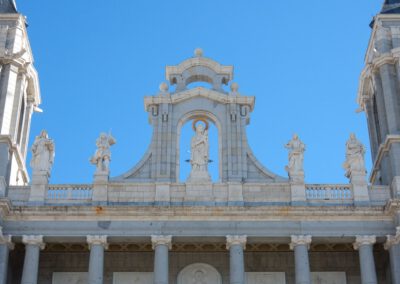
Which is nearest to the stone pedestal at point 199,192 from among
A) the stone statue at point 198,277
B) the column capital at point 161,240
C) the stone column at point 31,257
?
the column capital at point 161,240

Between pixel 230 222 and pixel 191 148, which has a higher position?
pixel 191 148

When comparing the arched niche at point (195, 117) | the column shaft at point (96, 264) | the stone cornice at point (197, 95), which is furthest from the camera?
Result: the stone cornice at point (197, 95)

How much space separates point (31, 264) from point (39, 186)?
3.18m

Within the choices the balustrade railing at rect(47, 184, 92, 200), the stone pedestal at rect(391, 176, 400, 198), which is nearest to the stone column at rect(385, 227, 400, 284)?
the stone pedestal at rect(391, 176, 400, 198)

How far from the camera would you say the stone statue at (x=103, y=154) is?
103 feet

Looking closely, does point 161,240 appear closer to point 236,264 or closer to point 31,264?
point 236,264

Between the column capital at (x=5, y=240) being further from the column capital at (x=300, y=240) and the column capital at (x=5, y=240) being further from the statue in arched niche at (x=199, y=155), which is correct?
the column capital at (x=300, y=240)

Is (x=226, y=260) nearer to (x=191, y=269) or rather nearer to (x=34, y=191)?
(x=191, y=269)

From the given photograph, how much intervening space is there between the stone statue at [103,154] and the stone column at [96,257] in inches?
115

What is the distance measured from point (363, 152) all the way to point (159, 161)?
7750 millimetres

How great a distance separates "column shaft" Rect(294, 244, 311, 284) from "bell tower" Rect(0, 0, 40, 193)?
10826 millimetres

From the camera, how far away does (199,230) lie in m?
29.9

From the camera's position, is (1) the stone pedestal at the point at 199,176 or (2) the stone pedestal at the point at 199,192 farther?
(1) the stone pedestal at the point at 199,176

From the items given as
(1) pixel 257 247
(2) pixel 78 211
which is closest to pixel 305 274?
(1) pixel 257 247
